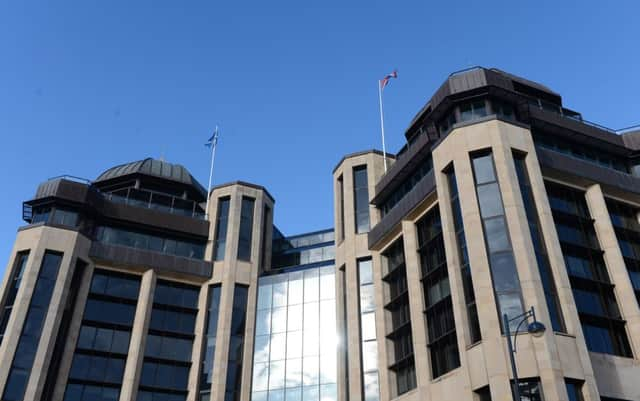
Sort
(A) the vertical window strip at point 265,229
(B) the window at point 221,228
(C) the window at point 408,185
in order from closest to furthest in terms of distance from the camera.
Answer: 1. (C) the window at point 408,185
2. (B) the window at point 221,228
3. (A) the vertical window strip at point 265,229

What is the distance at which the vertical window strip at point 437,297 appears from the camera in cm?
3991

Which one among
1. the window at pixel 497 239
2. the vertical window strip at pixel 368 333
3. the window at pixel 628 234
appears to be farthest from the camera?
the vertical window strip at pixel 368 333

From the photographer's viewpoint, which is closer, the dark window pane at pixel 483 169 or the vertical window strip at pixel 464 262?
the vertical window strip at pixel 464 262

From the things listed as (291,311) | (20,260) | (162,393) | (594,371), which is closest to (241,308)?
(291,311)

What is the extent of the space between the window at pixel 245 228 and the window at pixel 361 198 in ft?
39.3

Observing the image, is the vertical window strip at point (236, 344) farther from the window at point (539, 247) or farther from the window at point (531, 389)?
the window at point (539, 247)

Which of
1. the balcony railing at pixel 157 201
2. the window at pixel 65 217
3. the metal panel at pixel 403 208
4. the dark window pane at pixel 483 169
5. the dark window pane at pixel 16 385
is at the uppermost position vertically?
the balcony railing at pixel 157 201

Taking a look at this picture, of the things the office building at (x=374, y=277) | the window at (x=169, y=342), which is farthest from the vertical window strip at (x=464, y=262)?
the window at (x=169, y=342)

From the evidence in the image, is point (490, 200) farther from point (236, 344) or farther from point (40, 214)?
point (40, 214)

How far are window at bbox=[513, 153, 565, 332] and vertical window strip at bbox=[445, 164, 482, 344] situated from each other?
13.5 feet

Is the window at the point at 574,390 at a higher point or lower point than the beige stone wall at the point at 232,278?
lower

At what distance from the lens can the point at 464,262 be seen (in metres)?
39.0

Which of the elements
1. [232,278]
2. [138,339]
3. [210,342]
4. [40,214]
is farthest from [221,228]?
[40,214]

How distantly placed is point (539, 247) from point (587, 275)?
695 cm
